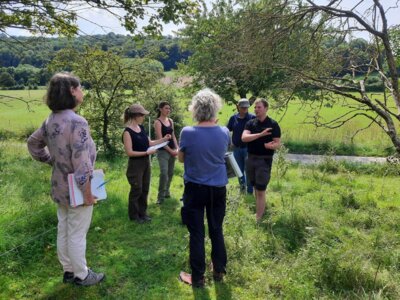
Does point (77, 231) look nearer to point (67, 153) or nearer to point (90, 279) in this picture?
point (90, 279)

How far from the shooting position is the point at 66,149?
122 inches

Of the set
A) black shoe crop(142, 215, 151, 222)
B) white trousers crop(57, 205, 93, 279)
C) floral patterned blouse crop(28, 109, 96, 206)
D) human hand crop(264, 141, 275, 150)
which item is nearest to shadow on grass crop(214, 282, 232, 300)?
white trousers crop(57, 205, 93, 279)

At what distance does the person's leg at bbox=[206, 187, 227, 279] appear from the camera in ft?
11.6

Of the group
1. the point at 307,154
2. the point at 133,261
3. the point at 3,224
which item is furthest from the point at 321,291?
the point at 307,154

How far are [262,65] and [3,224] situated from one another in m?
3.68

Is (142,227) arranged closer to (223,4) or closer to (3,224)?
(3,224)

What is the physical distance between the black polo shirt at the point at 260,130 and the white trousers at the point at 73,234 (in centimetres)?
276

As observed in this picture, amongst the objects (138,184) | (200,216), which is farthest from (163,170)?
(200,216)

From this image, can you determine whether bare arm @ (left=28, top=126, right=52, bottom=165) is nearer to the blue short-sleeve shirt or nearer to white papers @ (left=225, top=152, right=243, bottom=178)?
the blue short-sleeve shirt

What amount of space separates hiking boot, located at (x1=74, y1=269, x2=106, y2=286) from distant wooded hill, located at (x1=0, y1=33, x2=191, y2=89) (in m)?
3.41

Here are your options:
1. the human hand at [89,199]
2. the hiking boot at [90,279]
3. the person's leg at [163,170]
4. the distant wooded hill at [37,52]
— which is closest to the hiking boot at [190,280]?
the hiking boot at [90,279]

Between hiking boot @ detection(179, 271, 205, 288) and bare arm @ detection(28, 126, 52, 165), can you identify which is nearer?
bare arm @ detection(28, 126, 52, 165)

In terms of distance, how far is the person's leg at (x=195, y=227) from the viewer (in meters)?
3.53

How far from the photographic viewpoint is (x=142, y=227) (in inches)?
202
